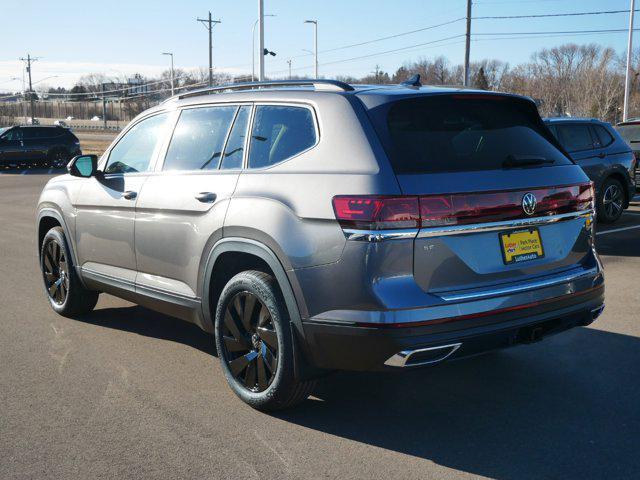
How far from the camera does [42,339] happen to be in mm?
5684

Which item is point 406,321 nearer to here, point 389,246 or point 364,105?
point 389,246

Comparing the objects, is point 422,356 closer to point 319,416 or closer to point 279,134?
point 319,416

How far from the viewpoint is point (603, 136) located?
12133 mm

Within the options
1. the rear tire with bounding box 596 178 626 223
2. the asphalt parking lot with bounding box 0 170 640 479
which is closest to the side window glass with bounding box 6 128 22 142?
the rear tire with bounding box 596 178 626 223

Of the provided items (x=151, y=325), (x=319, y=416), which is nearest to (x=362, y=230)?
(x=319, y=416)

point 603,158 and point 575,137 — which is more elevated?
point 575,137

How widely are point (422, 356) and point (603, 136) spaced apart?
32.5ft

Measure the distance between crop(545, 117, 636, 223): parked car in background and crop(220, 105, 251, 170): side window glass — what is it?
27.1ft

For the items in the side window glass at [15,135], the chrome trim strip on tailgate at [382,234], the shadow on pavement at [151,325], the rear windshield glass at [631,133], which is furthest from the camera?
the side window glass at [15,135]

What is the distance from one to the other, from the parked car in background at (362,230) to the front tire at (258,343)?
0.04 feet

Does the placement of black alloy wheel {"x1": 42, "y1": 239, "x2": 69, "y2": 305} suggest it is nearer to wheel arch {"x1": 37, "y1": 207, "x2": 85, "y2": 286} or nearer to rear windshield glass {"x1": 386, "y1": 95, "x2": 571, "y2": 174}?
wheel arch {"x1": 37, "y1": 207, "x2": 85, "y2": 286}

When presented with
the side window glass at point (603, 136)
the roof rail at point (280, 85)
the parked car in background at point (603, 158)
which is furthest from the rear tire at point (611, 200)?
the roof rail at point (280, 85)

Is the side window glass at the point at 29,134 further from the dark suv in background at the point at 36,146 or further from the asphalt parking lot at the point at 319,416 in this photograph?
the asphalt parking lot at the point at 319,416

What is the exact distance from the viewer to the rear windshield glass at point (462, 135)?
3.68 m
